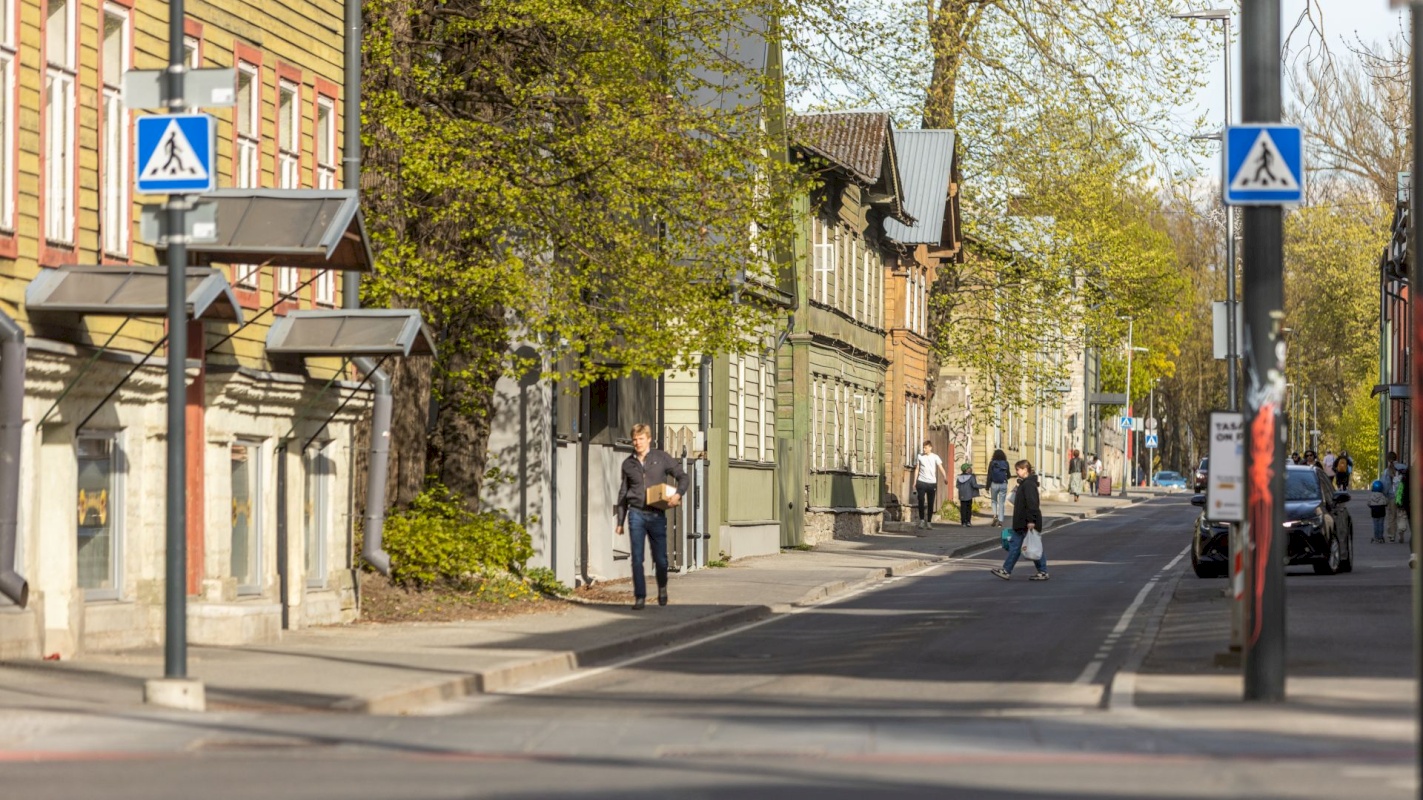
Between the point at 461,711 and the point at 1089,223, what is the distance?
133 ft

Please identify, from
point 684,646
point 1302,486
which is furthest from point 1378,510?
point 684,646

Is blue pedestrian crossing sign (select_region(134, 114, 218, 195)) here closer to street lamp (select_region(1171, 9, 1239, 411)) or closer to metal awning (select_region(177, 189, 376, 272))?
metal awning (select_region(177, 189, 376, 272))

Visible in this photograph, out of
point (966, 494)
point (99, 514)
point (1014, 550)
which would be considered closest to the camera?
point (99, 514)

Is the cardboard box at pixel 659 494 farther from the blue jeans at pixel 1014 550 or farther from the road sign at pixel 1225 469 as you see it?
the road sign at pixel 1225 469

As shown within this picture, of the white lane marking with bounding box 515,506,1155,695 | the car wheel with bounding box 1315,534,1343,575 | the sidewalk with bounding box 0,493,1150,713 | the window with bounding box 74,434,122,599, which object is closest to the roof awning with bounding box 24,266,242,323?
the window with bounding box 74,434,122,599

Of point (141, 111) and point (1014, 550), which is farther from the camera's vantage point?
point (1014, 550)

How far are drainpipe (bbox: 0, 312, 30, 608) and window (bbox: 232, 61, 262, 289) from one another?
5.29 metres

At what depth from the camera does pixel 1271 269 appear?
542 inches

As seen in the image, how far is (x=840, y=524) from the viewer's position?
47.7 m

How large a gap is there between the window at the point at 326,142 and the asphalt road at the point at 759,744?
714 cm

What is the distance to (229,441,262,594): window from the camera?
67.8ft

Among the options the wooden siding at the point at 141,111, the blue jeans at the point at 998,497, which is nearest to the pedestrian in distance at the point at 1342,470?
the blue jeans at the point at 998,497

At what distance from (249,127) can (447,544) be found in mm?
4842

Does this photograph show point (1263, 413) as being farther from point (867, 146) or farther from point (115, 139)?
point (867, 146)
